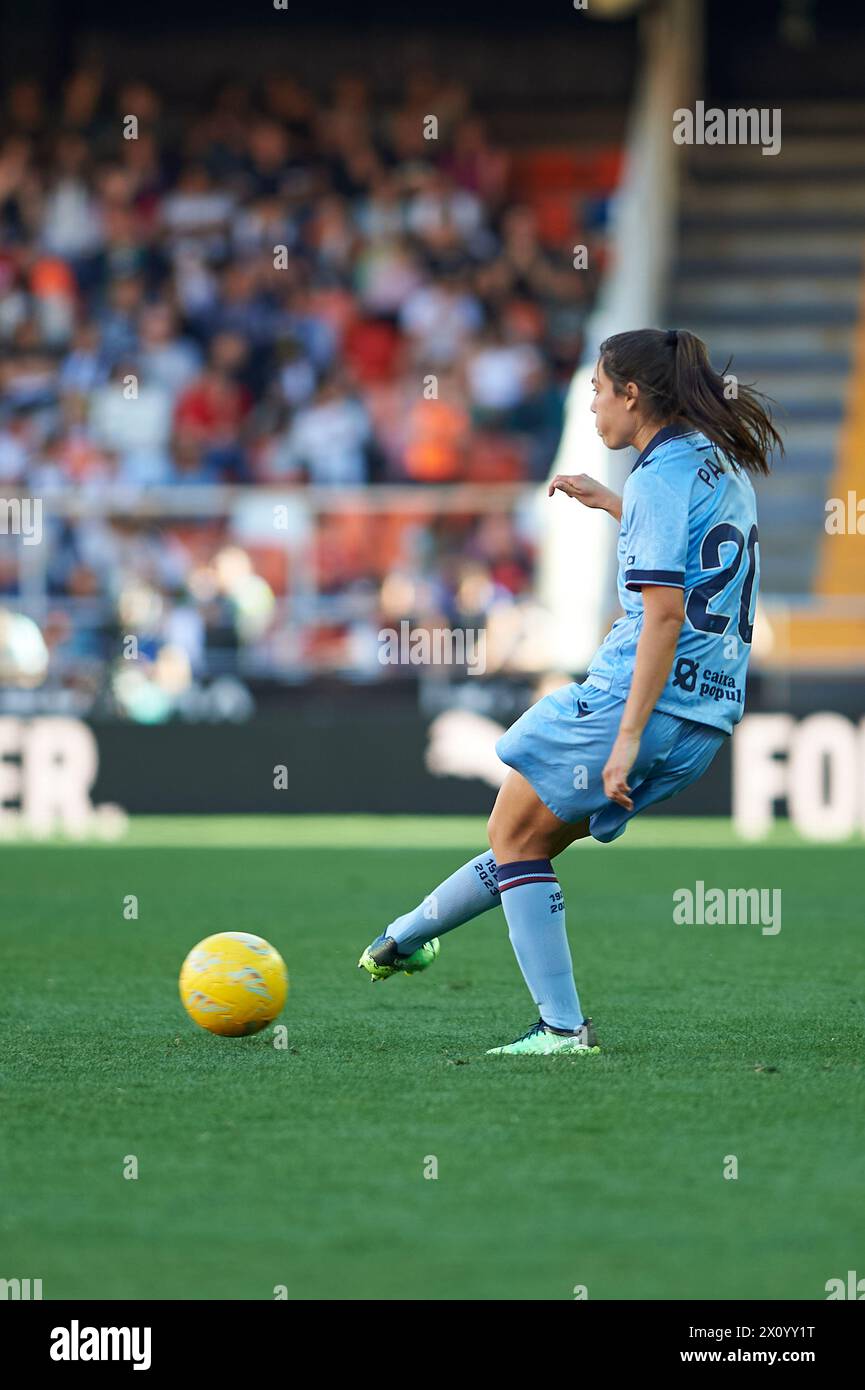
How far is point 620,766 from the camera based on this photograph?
5.07m

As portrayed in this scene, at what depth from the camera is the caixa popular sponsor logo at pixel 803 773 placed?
14055 mm

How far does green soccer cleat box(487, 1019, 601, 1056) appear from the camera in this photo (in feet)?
18.1

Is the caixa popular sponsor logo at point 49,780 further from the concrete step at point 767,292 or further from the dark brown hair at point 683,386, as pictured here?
the dark brown hair at point 683,386

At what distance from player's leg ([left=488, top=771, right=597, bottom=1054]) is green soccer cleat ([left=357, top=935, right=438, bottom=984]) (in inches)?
15.7

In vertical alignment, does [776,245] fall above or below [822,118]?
below

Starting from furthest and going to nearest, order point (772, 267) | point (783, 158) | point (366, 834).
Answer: point (783, 158)
point (772, 267)
point (366, 834)

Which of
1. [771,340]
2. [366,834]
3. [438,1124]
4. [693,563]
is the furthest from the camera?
[771,340]

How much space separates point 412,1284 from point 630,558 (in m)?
2.10

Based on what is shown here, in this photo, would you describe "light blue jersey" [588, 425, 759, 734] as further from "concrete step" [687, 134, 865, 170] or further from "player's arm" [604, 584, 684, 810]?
"concrete step" [687, 134, 865, 170]

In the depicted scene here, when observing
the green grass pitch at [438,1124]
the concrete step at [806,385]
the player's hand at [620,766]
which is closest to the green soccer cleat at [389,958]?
the green grass pitch at [438,1124]

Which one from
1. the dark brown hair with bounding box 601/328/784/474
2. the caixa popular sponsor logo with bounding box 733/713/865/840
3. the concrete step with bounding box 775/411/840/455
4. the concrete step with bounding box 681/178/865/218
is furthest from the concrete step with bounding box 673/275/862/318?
the dark brown hair with bounding box 601/328/784/474

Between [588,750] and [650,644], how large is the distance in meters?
0.33

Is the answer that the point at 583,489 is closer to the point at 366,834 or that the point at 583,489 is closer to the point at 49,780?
the point at 366,834

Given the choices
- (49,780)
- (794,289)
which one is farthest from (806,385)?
(49,780)
